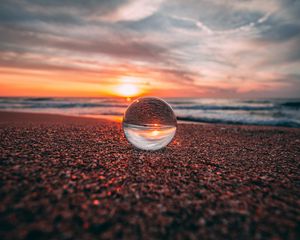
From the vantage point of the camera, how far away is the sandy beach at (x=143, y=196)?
6.52 ft

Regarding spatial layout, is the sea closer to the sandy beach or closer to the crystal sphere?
the crystal sphere

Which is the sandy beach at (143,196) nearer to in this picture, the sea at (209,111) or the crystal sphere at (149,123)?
the crystal sphere at (149,123)

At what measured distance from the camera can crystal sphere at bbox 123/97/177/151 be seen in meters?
4.62

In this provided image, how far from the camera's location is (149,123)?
4.59 meters

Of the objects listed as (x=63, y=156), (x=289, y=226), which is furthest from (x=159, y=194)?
(x=63, y=156)

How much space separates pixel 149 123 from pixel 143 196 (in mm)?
2178

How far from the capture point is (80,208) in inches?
89.2

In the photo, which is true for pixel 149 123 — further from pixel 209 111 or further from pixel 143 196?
pixel 209 111

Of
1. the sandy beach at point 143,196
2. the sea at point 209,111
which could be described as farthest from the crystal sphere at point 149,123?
the sea at point 209,111

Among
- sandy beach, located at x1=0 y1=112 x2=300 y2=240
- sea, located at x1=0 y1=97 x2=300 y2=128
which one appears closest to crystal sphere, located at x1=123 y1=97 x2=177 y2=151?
sandy beach, located at x1=0 y1=112 x2=300 y2=240

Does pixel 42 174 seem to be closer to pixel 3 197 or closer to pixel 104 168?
pixel 3 197

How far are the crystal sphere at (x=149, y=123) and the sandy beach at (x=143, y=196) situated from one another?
0.46 metres

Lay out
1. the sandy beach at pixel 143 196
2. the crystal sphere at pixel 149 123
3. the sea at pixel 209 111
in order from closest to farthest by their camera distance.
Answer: the sandy beach at pixel 143 196 < the crystal sphere at pixel 149 123 < the sea at pixel 209 111

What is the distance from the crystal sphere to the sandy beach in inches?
18.0
